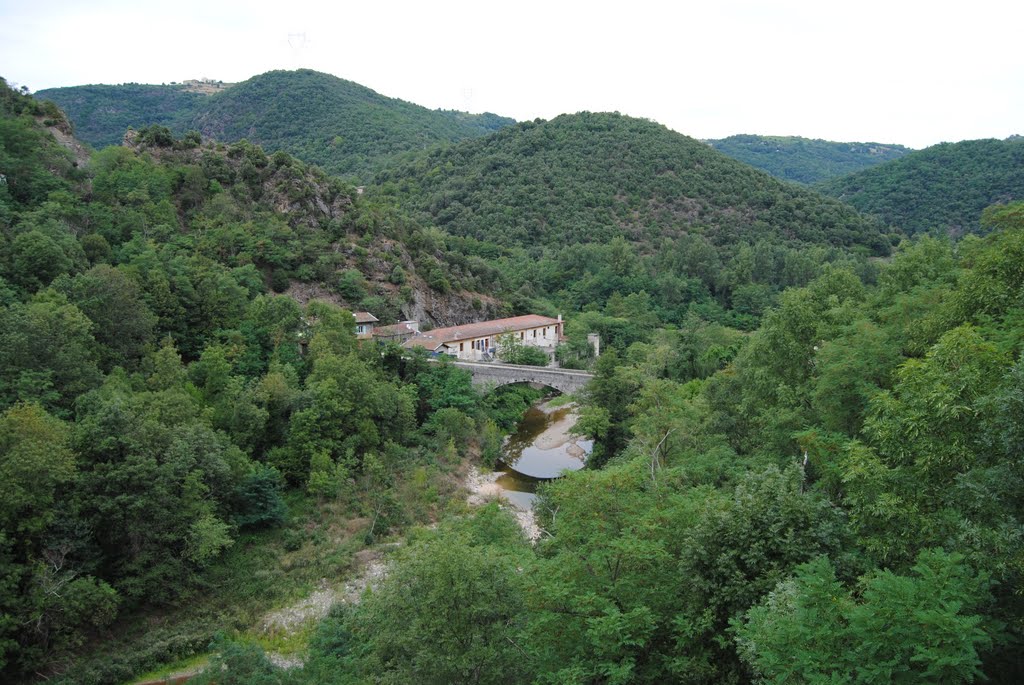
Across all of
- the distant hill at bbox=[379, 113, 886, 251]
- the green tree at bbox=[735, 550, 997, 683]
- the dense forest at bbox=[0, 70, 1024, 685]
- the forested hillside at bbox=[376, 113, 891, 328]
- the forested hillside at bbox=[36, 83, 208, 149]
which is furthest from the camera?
the forested hillside at bbox=[36, 83, 208, 149]

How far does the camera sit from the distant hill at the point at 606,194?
86000mm

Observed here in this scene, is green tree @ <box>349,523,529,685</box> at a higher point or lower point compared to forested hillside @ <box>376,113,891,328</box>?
lower

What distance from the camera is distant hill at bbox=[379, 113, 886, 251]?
86000 mm

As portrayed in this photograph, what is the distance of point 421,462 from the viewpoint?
33.1 metres

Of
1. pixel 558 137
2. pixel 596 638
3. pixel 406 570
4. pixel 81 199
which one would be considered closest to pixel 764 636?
pixel 596 638

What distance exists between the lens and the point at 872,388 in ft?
55.8

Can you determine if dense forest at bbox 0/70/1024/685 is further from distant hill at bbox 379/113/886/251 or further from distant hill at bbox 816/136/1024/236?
distant hill at bbox 816/136/1024/236

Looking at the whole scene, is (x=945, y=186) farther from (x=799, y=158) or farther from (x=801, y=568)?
(x=801, y=568)

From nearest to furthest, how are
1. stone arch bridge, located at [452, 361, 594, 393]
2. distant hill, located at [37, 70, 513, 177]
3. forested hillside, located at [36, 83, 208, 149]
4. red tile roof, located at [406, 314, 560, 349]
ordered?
stone arch bridge, located at [452, 361, 594, 393] < red tile roof, located at [406, 314, 560, 349] < forested hillside, located at [36, 83, 208, 149] < distant hill, located at [37, 70, 513, 177]

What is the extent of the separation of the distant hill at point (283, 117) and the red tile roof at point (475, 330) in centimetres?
5678

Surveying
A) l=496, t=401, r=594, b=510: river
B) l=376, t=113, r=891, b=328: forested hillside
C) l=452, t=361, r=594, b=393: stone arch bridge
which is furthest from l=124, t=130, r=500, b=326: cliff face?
l=496, t=401, r=594, b=510: river

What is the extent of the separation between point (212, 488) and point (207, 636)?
18.1 feet

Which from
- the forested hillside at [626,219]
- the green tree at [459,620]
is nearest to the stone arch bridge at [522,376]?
the forested hillside at [626,219]

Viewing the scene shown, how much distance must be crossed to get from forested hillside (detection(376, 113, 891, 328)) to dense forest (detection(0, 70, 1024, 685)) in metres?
14.7
